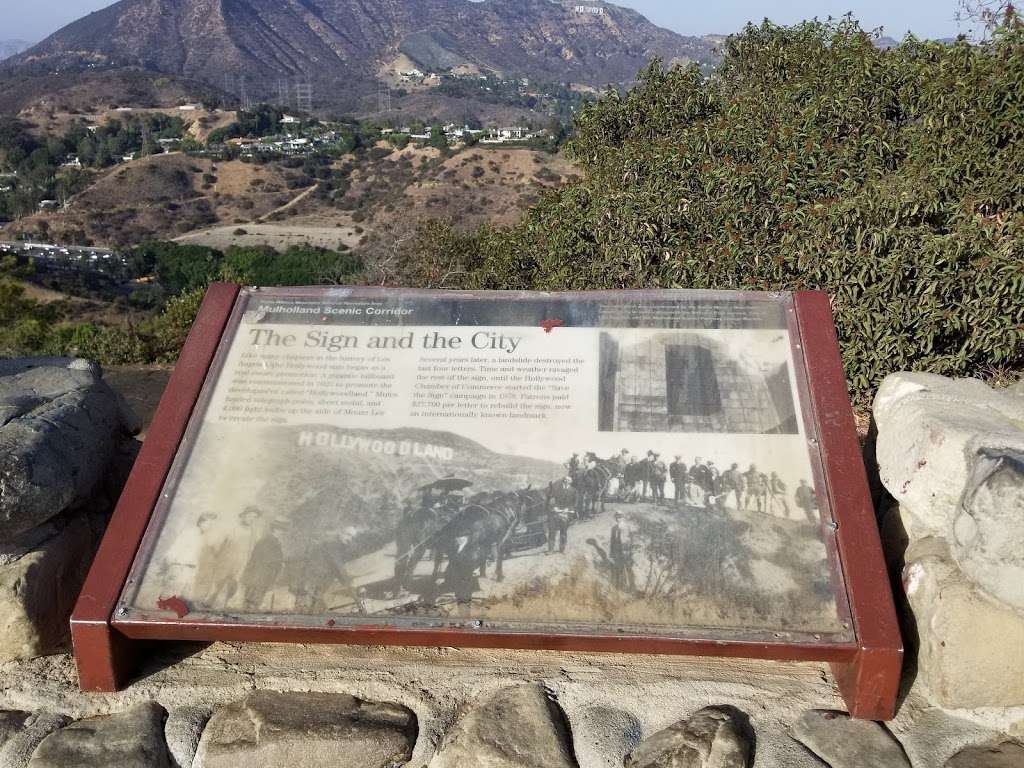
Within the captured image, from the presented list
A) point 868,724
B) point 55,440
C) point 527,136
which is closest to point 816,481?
point 868,724

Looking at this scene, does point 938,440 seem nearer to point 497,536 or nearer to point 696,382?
point 696,382

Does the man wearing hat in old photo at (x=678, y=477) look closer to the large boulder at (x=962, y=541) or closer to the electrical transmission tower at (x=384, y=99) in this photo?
the large boulder at (x=962, y=541)

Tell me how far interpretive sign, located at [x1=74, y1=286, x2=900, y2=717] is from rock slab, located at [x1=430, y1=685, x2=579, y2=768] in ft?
0.60

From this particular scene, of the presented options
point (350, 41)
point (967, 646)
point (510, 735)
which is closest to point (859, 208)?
point (967, 646)

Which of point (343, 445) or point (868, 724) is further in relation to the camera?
point (343, 445)

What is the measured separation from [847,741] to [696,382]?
1.04 m

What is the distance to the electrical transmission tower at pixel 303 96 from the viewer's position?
9649cm

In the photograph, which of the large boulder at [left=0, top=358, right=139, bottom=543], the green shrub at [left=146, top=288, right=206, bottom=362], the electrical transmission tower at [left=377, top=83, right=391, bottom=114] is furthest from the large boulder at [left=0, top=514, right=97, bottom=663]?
the electrical transmission tower at [left=377, top=83, right=391, bottom=114]

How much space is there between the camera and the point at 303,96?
336 feet

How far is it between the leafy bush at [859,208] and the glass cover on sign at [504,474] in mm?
1991

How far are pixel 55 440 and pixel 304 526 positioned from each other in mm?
912

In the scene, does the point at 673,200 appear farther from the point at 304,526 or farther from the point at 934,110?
the point at 304,526

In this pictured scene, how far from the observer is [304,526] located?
98.0 inches

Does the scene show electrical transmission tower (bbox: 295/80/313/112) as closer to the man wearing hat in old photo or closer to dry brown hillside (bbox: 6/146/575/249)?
dry brown hillside (bbox: 6/146/575/249)
